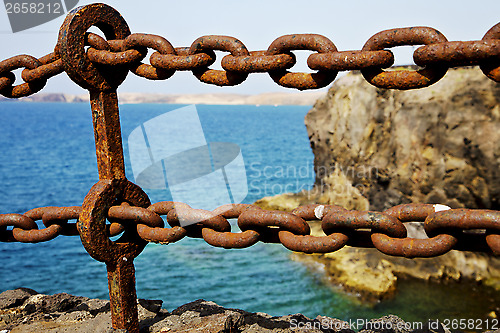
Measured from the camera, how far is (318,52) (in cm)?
154

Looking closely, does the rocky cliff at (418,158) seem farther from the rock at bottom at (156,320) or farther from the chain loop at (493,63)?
the chain loop at (493,63)

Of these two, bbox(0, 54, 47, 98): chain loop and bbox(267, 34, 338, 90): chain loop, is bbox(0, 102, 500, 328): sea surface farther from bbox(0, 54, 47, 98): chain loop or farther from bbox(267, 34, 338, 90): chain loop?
bbox(267, 34, 338, 90): chain loop

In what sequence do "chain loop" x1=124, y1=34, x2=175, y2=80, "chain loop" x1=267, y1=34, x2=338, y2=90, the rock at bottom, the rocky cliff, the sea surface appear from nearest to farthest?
1. "chain loop" x1=267, y1=34, x2=338, y2=90
2. "chain loop" x1=124, y1=34, x2=175, y2=80
3. the rock at bottom
4. the rocky cliff
5. the sea surface

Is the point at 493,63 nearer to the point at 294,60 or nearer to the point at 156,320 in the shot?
the point at 294,60

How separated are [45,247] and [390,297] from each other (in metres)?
13.4

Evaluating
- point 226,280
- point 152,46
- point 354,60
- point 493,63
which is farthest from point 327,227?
point 226,280

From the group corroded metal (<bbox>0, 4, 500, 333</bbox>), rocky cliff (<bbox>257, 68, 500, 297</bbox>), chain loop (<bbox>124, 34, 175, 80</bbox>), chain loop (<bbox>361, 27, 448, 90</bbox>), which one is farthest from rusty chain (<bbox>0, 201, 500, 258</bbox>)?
rocky cliff (<bbox>257, 68, 500, 297</bbox>)

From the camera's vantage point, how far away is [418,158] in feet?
32.1

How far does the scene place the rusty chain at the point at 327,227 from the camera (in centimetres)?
140

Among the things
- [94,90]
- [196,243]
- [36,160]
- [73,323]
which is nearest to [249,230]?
[94,90]

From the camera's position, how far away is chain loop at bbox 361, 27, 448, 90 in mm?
1399

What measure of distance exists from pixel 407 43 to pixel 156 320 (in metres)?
1.85

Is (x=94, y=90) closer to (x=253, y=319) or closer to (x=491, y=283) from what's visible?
(x=253, y=319)

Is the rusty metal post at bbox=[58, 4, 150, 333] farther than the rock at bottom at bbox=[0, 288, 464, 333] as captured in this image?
No
